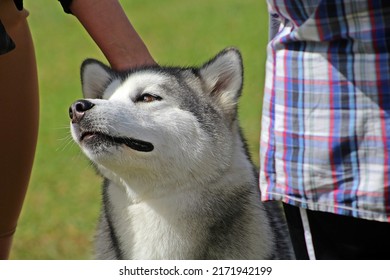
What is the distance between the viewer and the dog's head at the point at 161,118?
10.0ft

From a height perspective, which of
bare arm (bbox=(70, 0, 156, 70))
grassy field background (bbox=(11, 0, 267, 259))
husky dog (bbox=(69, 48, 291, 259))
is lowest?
grassy field background (bbox=(11, 0, 267, 259))

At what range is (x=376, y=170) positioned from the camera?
1973 millimetres

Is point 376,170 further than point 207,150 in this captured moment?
No

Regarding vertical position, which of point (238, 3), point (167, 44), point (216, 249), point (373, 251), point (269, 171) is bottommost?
point (238, 3)

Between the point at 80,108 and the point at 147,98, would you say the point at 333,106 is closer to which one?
the point at 80,108

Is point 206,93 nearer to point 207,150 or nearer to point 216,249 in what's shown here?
point 207,150

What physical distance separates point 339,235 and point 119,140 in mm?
1225

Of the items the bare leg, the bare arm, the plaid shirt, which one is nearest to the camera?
the plaid shirt

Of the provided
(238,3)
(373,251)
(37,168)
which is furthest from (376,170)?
(238,3)

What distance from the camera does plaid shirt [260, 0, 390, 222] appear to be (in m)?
1.94

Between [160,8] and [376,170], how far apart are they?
13479 millimetres

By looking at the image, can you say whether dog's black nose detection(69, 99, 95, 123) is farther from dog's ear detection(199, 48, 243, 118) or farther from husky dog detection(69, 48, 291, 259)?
dog's ear detection(199, 48, 243, 118)

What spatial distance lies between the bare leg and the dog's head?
0.18 m

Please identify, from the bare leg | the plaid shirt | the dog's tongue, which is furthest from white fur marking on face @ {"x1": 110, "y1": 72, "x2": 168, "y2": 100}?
the plaid shirt
